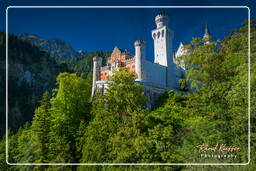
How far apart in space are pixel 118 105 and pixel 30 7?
920 cm

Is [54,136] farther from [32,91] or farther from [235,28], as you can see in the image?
[32,91]

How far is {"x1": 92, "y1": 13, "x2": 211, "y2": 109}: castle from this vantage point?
22953 millimetres

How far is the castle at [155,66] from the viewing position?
904 inches

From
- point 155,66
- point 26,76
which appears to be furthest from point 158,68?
point 26,76

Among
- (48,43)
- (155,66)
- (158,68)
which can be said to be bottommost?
(48,43)

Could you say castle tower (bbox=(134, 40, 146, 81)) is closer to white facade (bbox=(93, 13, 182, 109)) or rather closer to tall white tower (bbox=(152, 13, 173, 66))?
white facade (bbox=(93, 13, 182, 109))

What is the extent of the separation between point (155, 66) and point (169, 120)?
440 inches

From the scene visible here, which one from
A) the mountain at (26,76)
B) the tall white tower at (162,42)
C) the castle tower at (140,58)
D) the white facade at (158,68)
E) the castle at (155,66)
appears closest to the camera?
the white facade at (158,68)

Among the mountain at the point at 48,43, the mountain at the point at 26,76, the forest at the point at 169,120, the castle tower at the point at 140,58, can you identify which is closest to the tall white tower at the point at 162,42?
the castle tower at the point at 140,58

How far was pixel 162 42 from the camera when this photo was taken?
96.2 ft

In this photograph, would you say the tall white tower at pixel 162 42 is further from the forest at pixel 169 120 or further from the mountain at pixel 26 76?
the mountain at pixel 26 76

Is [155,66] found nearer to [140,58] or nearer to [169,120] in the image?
[140,58]

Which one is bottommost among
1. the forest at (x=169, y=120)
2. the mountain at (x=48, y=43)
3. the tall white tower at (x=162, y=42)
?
the forest at (x=169, y=120)

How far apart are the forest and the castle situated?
434cm
